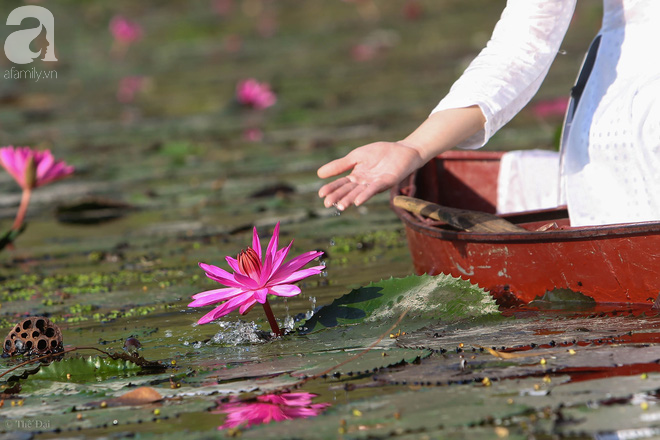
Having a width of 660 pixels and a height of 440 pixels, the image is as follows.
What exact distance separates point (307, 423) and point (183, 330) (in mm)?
976

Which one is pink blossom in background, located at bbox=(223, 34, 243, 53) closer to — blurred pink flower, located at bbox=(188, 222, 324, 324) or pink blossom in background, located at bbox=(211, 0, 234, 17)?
pink blossom in background, located at bbox=(211, 0, 234, 17)

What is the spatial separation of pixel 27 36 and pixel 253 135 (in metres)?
9.32

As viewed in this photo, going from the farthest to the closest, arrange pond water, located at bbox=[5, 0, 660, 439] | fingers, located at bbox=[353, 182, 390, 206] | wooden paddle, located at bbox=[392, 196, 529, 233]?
wooden paddle, located at bbox=[392, 196, 529, 233] < fingers, located at bbox=[353, 182, 390, 206] < pond water, located at bbox=[5, 0, 660, 439]

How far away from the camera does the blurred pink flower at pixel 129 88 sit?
10.3 metres

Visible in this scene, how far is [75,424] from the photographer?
5.86 feet

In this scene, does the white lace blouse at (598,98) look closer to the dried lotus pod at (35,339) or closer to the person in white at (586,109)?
the person in white at (586,109)

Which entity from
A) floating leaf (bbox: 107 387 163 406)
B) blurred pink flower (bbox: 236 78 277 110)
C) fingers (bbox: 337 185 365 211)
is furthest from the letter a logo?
floating leaf (bbox: 107 387 163 406)

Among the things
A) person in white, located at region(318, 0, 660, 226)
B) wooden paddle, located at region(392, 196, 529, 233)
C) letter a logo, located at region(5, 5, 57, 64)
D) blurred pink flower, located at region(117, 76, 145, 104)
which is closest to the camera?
person in white, located at region(318, 0, 660, 226)

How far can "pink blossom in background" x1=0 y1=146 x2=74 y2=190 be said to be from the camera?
133 inches

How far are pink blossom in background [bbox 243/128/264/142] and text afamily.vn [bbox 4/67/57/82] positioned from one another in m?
6.48

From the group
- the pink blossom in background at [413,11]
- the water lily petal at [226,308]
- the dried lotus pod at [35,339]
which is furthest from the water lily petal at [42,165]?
the pink blossom in background at [413,11]

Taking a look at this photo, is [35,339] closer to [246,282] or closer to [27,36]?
[246,282]

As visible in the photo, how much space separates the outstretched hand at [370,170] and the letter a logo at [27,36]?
485 inches

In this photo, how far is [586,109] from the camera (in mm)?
2639
